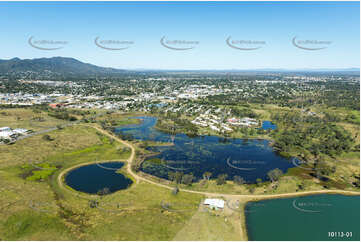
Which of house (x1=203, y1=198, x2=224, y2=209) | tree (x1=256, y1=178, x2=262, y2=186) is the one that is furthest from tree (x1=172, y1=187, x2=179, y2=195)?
tree (x1=256, y1=178, x2=262, y2=186)

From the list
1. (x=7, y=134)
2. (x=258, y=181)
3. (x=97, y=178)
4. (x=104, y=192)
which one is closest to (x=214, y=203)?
(x=258, y=181)

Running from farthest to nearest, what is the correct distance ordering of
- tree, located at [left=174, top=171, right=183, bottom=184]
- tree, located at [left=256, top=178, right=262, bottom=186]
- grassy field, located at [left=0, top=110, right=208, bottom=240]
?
tree, located at [left=256, top=178, right=262, bottom=186] → tree, located at [left=174, top=171, right=183, bottom=184] → grassy field, located at [left=0, top=110, right=208, bottom=240]

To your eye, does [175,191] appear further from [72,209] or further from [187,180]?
[72,209]

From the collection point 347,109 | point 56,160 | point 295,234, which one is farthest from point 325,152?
point 56,160

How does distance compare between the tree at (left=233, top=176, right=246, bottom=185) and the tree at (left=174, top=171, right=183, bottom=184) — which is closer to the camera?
the tree at (left=233, top=176, right=246, bottom=185)

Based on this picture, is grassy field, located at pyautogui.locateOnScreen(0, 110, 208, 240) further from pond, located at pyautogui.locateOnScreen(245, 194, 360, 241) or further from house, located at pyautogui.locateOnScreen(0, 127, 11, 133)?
house, located at pyautogui.locateOnScreen(0, 127, 11, 133)

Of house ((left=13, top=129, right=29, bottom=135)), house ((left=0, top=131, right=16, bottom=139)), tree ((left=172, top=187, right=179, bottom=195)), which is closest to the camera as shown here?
tree ((left=172, top=187, right=179, bottom=195))
